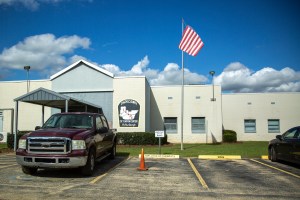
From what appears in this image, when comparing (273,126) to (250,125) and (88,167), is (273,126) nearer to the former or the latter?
(250,125)

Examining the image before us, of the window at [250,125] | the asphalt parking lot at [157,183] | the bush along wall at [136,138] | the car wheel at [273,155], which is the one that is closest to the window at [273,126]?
the window at [250,125]

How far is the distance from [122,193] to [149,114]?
19.8 metres

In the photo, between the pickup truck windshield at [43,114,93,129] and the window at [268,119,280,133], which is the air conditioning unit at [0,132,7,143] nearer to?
the pickup truck windshield at [43,114,93,129]

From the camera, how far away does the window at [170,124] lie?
2723cm

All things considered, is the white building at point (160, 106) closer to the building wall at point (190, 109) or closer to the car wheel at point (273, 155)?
the building wall at point (190, 109)

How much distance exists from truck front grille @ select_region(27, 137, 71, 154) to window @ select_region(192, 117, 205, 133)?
19.8m

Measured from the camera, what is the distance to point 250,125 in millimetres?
29578

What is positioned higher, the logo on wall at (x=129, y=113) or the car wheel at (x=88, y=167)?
the logo on wall at (x=129, y=113)

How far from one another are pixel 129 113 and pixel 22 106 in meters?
9.42

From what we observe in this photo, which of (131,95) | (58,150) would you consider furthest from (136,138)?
(58,150)

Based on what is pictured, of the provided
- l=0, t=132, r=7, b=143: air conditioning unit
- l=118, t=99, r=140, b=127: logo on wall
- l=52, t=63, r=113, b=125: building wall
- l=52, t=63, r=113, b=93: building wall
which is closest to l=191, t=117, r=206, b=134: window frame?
l=118, t=99, r=140, b=127: logo on wall

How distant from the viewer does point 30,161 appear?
27.1ft

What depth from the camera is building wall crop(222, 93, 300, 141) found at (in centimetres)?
2927

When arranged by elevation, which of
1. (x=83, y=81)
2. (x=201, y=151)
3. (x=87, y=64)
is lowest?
(x=201, y=151)
